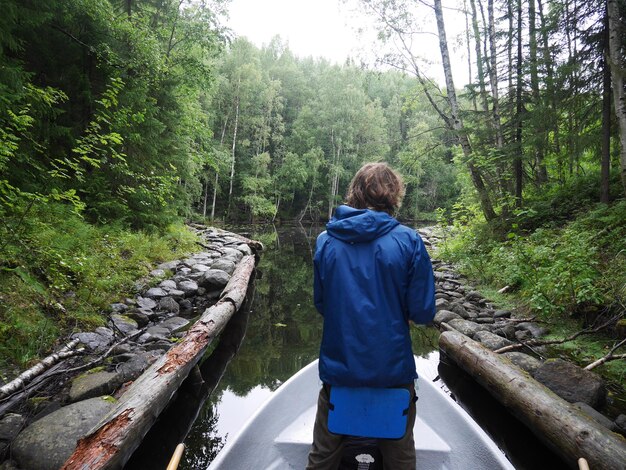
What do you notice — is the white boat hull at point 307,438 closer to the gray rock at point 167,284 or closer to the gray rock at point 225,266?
the gray rock at point 167,284

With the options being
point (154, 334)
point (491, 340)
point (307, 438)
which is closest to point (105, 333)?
point (154, 334)

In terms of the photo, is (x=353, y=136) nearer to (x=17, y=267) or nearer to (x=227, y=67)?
(x=227, y=67)

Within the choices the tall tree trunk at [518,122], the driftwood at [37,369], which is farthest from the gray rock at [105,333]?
the tall tree trunk at [518,122]

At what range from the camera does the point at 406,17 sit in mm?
11758

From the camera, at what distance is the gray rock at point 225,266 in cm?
851

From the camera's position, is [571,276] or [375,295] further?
[571,276]

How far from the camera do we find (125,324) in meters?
5.07

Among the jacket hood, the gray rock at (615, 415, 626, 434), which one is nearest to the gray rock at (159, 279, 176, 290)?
the jacket hood

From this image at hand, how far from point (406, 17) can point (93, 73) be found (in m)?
9.78

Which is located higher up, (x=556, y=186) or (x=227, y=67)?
(x=227, y=67)

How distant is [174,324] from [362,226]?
16.1 feet

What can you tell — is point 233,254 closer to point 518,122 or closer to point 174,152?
point 174,152

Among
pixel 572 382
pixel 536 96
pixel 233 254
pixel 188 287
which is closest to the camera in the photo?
pixel 572 382

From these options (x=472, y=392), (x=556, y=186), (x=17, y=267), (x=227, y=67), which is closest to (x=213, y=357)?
(x=17, y=267)
